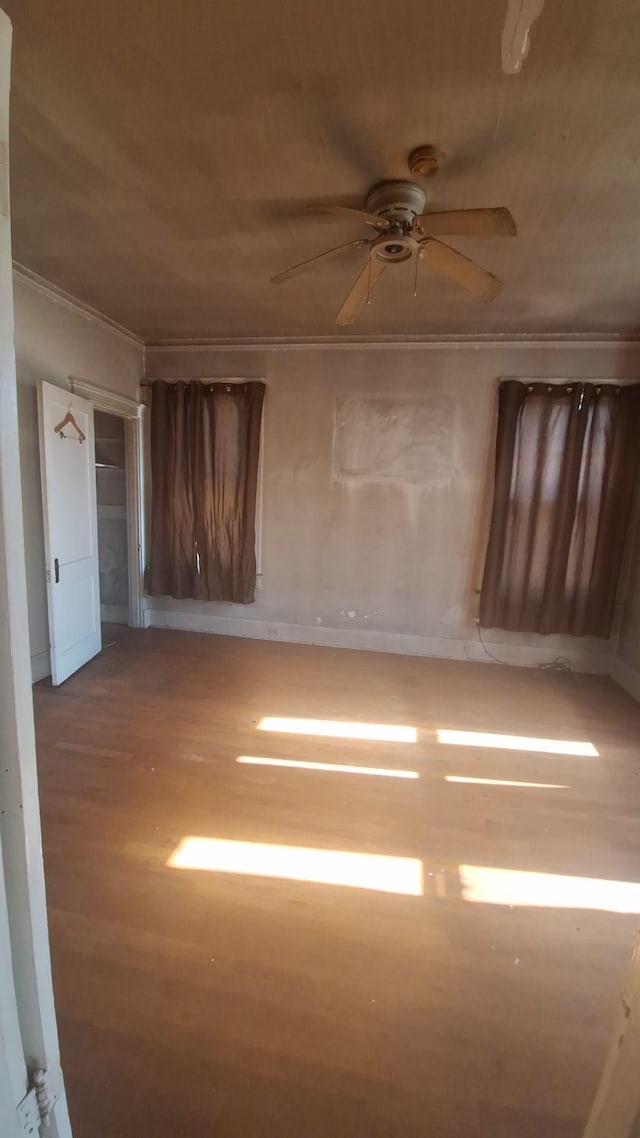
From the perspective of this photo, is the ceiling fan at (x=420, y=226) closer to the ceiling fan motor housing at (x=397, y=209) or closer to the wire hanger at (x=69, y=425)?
the ceiling fan motor housing at (x=397, y=209)

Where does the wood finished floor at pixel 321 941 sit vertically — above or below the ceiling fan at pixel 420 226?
below

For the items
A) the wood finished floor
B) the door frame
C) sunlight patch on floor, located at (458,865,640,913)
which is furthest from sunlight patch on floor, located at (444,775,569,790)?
the door frame

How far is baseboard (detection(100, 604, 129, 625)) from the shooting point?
468cm

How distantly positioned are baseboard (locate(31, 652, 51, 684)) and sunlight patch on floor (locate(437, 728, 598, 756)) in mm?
2821

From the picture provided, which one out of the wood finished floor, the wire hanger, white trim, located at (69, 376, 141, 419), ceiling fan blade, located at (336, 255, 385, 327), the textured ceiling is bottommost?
the wood finished floor

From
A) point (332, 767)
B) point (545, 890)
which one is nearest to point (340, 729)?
point (332, 767)

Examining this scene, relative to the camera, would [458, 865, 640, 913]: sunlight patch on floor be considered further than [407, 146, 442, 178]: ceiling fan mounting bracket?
Yes

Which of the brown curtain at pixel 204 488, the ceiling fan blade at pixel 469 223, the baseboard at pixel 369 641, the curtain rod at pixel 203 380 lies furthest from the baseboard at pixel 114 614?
the ceiling fan blade at pixel 469 223

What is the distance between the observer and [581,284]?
104 inches

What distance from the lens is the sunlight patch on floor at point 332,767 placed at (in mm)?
2455

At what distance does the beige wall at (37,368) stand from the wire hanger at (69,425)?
0.14m

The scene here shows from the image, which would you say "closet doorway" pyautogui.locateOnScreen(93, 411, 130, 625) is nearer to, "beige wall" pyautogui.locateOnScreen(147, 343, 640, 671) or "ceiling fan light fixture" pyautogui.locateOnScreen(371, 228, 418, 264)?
"beige wall" pyautogui.locateOnScreen(147, 343, 640, 671)

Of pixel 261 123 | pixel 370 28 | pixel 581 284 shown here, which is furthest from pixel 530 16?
pixel 581 284

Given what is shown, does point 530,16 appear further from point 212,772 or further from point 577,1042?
point 212,772
